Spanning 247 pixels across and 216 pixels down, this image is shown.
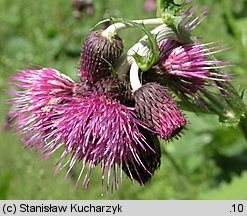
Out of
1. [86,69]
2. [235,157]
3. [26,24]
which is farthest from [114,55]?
[26,24]

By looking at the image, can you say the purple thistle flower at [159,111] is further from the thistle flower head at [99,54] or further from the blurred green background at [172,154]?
the blurred green background at [172,154]

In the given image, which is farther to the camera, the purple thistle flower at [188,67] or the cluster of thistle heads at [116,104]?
the purple thistle flower at [188,67]

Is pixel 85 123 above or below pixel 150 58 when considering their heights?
below

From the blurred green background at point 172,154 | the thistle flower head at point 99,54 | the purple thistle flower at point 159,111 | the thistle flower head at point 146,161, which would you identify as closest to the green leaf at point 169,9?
the thistle flower head at point 99,54

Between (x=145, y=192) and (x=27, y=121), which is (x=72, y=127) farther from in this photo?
(x=145, y=192)

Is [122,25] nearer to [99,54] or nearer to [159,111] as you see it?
[99,54]

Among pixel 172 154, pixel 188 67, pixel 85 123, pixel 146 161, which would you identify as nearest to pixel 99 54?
pixel 85 123
